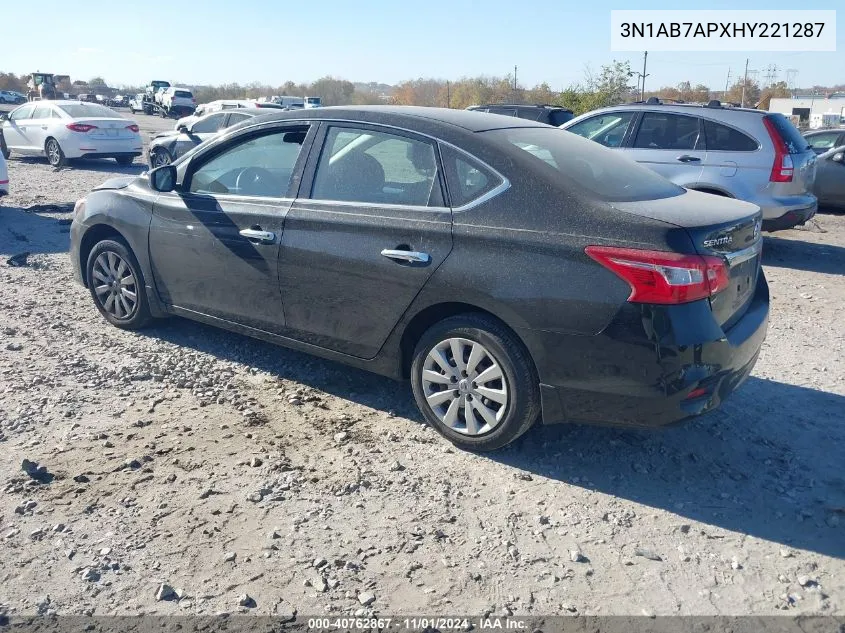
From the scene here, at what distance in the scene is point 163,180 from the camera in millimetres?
5078

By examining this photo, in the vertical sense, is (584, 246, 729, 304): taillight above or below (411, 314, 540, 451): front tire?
above

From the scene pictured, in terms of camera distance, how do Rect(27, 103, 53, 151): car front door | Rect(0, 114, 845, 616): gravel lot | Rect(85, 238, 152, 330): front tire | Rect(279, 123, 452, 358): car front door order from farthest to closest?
Rect(27, 103, 53, 151): car front door
Rect(85, 238, 152, 330): front tire
Rect(279, 123, 452, 358): car front door
Rect(0, 114, 845, 616): gravel lot

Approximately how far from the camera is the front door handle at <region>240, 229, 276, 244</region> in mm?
4496

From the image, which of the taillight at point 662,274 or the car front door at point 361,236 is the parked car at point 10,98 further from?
the taillight at point 662,274

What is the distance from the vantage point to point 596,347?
11.3ft

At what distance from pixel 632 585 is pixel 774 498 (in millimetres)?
1120

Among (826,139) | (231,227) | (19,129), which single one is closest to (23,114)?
(19,129)

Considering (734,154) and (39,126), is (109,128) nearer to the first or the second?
(39,126)

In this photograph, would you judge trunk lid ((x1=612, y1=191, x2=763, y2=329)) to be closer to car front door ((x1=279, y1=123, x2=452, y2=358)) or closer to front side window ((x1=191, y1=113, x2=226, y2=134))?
car front door ((x1=279, y1=123, x2=452, y2=358))

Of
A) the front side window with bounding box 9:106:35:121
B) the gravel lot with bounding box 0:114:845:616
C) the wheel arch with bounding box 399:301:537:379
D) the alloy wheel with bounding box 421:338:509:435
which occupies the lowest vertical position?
the gravel lot with bounding box 0:114:845:616

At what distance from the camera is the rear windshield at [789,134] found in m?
8.37

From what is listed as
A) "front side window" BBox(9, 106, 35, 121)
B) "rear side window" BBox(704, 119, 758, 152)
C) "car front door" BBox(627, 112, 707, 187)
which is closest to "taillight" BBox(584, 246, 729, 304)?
"car front door" BBox(627, 112, 707, 187)

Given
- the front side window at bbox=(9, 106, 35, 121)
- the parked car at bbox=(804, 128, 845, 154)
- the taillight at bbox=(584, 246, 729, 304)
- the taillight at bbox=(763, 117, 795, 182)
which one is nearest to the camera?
the taillight at bbox=(584, 246, 729, 304)

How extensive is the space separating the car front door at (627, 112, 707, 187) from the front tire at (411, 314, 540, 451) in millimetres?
5767
